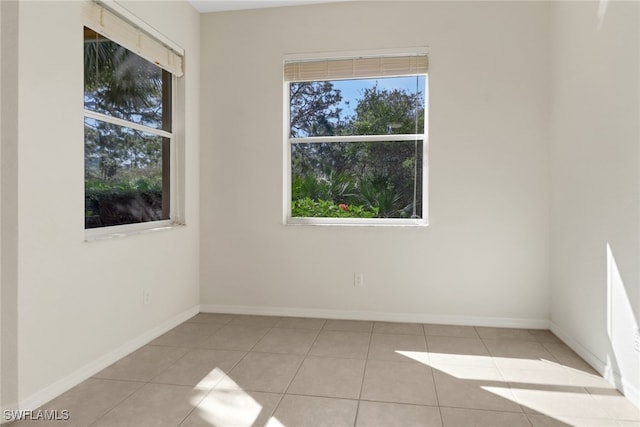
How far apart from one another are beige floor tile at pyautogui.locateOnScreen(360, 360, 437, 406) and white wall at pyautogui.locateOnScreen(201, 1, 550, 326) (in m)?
0.99

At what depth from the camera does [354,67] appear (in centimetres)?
359

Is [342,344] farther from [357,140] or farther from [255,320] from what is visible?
[357,140]

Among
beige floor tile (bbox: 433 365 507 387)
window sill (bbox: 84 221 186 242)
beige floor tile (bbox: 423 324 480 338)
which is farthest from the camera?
beige floor tile (bbox: 423 324 480 338)

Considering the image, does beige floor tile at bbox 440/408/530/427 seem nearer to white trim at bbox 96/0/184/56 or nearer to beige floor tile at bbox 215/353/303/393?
beige floor tile at bbox 215/353/303/393

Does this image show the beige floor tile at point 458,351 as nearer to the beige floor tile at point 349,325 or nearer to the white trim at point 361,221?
the beige floor tile at point 349,325

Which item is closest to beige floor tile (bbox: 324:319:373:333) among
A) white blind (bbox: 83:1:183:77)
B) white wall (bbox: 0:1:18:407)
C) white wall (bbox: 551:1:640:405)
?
white wall (bbox: 551:1:640:405)

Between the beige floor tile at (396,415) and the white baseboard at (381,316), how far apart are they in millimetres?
1467

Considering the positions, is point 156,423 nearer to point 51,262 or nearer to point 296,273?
point 51,262

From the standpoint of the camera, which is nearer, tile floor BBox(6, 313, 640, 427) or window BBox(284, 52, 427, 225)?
tile floor BBox(6, 313, 640, 427)

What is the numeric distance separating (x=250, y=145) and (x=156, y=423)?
2463 millimetres

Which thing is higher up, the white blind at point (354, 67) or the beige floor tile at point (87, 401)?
the white blind at point (354, 67)

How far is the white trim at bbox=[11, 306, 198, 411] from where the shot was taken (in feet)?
6.71

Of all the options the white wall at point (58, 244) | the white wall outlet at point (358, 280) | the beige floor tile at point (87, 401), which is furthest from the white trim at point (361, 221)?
the beige floor tile at point (87, 401)

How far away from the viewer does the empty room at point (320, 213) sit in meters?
2.07
